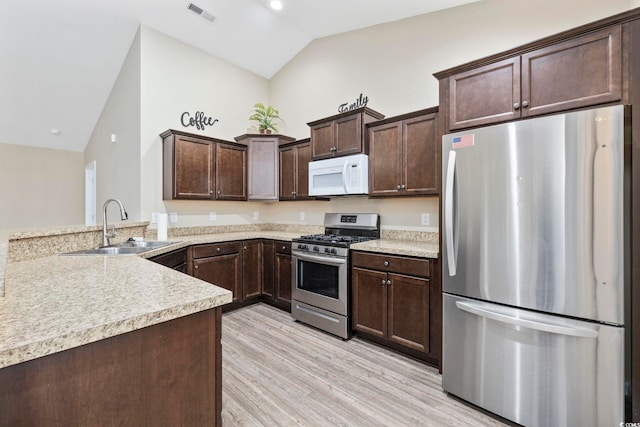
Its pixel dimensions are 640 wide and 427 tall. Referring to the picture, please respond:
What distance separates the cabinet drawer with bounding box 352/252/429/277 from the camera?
2.34 meters

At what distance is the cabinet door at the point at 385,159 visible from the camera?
283cm

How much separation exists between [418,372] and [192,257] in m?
2.44

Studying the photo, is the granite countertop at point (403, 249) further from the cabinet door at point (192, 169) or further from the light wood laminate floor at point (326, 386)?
the cabinet door at point (192, 169)

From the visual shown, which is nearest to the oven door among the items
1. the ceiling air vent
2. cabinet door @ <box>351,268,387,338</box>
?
cabinet door @ <box>351,268,387,338</box>

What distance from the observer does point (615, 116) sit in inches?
57.2

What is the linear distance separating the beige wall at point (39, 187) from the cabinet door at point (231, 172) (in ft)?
14.8

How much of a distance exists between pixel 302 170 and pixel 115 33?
2.74 m

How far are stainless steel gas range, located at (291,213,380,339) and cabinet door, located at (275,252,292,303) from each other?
21cm

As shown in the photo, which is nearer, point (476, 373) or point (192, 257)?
point (476, 373)

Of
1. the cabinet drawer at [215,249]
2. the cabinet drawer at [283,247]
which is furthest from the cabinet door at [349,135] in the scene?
the cabinet drawer at [215,249]

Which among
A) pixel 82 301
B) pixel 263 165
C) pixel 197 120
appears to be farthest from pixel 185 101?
pixel 82 301

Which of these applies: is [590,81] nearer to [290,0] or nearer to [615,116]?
[615,116]

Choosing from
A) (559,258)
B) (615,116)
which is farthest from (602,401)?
(615,116)

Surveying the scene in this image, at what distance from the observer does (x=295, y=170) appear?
12.5 ft
